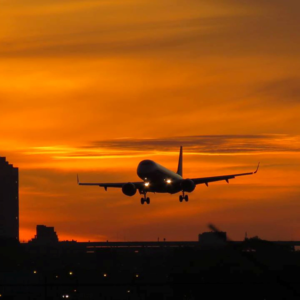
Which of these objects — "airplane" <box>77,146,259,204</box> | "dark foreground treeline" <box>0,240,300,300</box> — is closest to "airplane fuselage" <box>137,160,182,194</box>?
"airplane" <box>77,146,259,204</box>

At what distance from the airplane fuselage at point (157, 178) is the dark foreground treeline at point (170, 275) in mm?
9815

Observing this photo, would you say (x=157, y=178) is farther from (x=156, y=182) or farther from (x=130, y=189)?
(x=130, y=189)

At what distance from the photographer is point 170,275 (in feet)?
315

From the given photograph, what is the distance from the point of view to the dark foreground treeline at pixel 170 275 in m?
52.1

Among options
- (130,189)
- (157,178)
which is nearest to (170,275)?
(157,178)

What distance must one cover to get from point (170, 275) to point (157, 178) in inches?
1132

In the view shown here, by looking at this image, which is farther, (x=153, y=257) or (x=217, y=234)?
(x=153, y=257)

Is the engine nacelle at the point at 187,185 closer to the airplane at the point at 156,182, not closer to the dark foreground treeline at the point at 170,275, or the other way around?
the airplane at the point at 156,182

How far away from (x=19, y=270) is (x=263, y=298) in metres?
102

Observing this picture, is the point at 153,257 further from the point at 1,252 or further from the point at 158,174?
the point at 1,252

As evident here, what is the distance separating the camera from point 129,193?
129000 mm

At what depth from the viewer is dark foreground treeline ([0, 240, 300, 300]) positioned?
5212cm

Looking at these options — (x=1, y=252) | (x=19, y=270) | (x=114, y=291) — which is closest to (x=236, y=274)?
(x=114, y=291)

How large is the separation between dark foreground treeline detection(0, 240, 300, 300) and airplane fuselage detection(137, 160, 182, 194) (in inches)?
386
